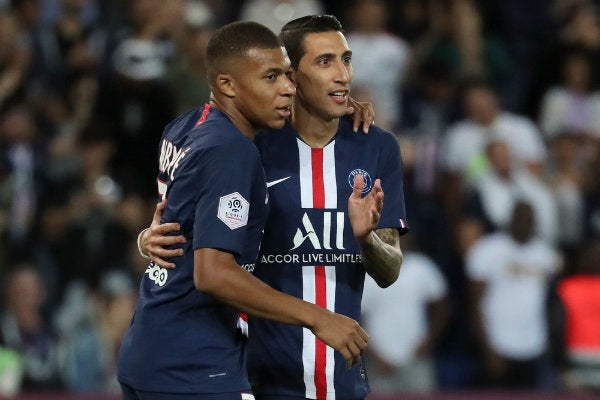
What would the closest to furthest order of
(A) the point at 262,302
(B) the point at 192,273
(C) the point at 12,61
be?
(A) the point at 262,302 → (B) the point at 192,273 → (C) the point at 12,61

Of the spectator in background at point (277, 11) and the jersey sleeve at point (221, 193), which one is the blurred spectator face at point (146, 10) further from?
the jersey sleeve at point (221, 193)

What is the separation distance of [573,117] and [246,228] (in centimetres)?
704

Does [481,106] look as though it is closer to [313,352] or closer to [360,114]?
[360,114]

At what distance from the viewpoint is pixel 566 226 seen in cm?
1000

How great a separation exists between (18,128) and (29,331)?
1.87m

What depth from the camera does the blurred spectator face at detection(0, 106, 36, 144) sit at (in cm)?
1020

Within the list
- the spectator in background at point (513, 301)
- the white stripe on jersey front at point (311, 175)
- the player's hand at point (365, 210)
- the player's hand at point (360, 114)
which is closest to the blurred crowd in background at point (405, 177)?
the spectator in background at point (513, 301)

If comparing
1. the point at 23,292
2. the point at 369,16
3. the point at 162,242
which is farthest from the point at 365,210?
the point at 369,16

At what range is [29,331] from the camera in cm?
929

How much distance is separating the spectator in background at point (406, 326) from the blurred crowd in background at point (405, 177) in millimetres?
15

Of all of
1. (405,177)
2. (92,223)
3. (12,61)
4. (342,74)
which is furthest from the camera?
(12,61)

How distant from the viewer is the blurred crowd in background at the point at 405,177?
9.29m

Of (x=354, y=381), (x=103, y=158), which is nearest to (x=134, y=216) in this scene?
(x=103, y=158)

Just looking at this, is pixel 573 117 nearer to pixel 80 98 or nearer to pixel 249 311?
pixel 80 98
